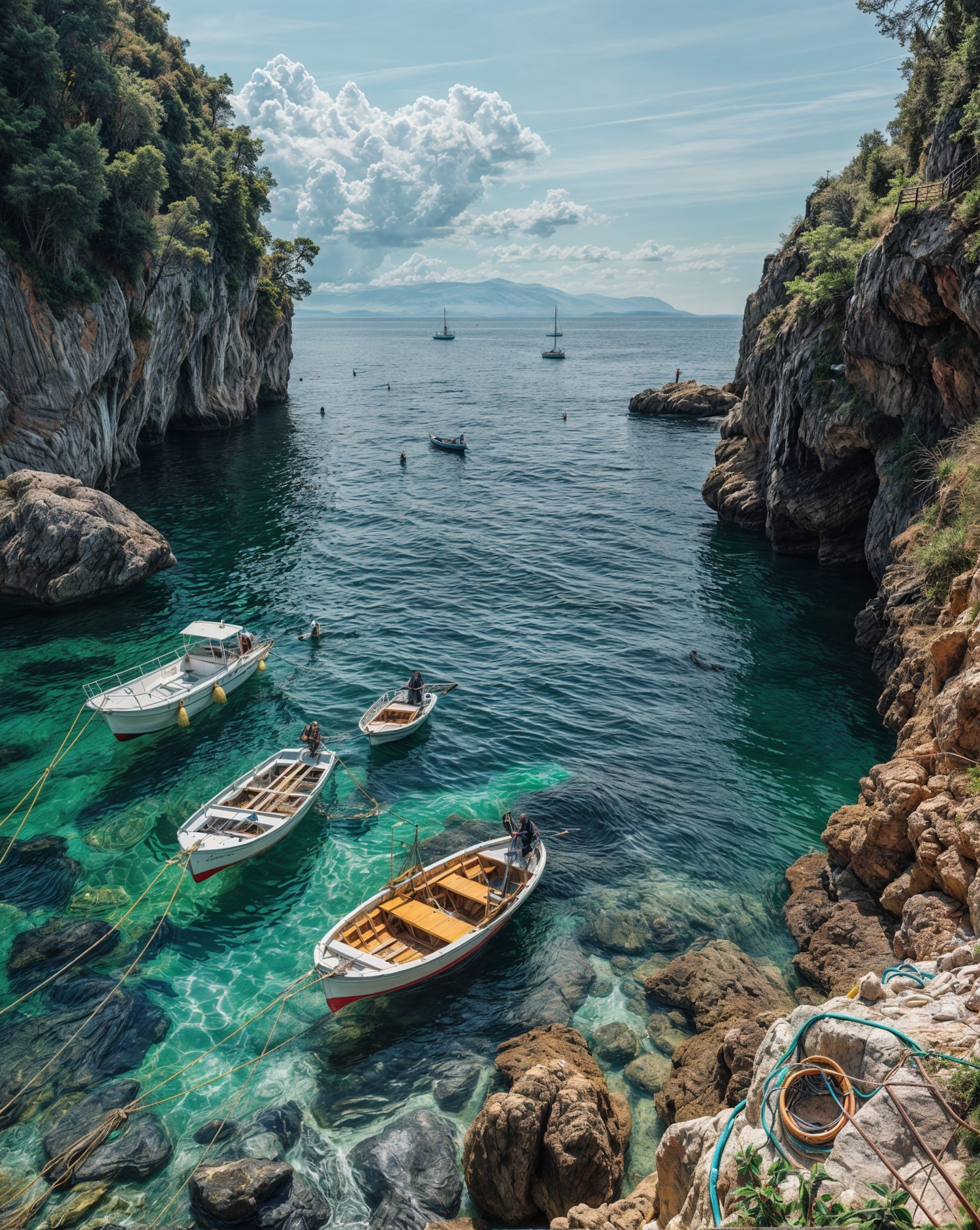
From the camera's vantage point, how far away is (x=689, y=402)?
89.1 meters

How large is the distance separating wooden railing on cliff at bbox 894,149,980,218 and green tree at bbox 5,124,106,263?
38.0 m

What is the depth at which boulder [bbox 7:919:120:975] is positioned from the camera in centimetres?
1648

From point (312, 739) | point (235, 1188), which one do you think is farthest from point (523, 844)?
point (235, 1188)

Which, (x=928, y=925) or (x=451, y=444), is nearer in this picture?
(x=928, y=925)

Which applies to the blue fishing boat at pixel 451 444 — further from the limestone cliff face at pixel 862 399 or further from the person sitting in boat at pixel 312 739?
the person sitting in boat at pixel 312 739

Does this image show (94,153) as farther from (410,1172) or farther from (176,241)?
(410,1172)

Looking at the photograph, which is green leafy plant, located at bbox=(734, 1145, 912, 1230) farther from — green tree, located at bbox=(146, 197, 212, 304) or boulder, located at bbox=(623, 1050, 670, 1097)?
green tree, located at bbox=(146, 197, 212, 304)

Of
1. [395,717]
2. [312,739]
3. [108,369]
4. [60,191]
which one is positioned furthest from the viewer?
[108,369]

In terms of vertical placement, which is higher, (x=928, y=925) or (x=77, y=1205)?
(x=928, y=925)

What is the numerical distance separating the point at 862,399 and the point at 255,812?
31.6 metres

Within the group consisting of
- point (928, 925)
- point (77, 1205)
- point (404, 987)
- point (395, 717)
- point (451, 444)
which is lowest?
point (77, 1205)

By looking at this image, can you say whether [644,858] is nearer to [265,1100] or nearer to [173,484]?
[265,1100]

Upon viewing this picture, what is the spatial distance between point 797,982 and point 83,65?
182ft

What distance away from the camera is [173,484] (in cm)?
5438
